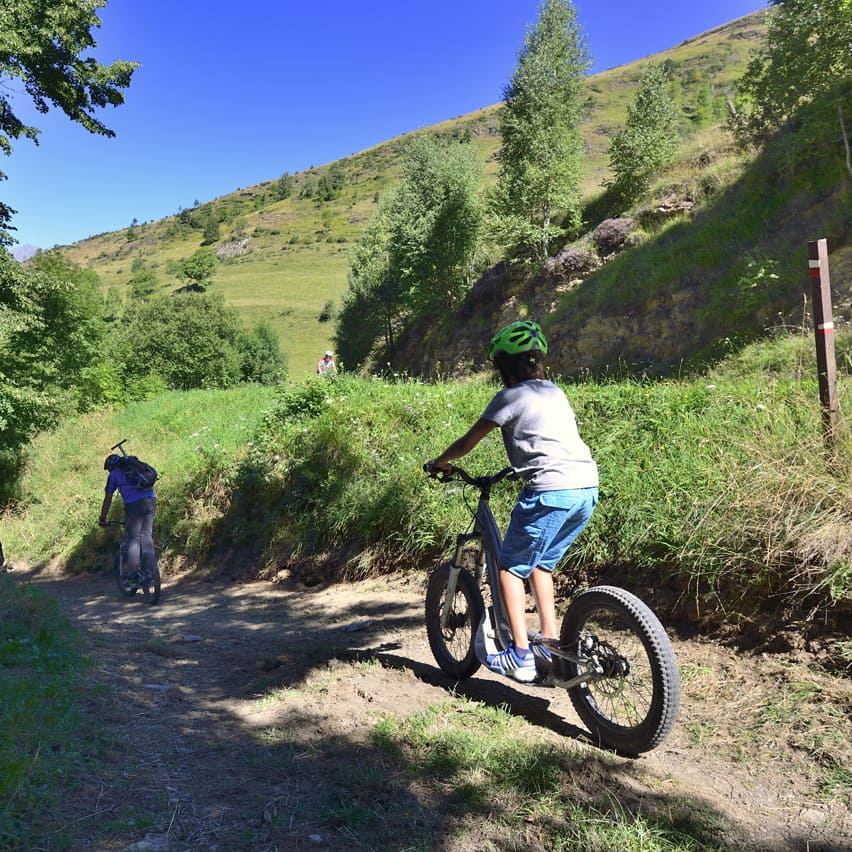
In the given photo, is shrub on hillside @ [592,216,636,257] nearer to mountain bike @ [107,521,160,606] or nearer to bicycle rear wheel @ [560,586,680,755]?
mountain bike @ [107,521,160,606]

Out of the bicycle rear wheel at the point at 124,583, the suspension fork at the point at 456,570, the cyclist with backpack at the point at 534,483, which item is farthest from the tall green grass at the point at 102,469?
the cyclist with backpack at the point at 534,483

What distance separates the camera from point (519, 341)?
3.49m

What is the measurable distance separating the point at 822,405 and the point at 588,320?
12.8 metres

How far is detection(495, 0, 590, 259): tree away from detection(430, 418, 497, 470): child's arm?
21660 millimetres

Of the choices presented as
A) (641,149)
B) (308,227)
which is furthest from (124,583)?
(308,227)

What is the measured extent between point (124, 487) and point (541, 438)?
22.1 ft

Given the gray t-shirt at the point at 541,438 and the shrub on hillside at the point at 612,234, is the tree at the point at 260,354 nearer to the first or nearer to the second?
the shrub on hillside at the point at 612,234

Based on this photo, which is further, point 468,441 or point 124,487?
point 124,487

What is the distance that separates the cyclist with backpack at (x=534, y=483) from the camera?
3.33m

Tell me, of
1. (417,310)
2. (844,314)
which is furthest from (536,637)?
(417,310)

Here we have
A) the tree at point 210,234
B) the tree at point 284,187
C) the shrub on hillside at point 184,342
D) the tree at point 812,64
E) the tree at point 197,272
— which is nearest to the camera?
the tree at point 812,64

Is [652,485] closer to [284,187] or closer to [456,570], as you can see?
[456,570]

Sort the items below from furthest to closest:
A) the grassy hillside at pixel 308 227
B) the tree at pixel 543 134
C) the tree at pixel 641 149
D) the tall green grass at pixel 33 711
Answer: the grassy hillside at pixel 308 227 → the tree at pixel 543 134 → the tree at pixel 641 149 → the tall green grass at pixel 33 711

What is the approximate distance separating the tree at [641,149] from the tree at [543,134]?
1997 millimetres
